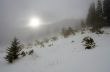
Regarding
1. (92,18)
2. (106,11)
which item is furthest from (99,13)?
(92,18)

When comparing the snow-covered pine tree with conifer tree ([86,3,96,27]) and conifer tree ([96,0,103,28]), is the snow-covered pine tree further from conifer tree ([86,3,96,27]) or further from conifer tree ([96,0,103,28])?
conifer tree ([86,3,96,27])

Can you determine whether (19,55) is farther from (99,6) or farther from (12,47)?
(99,6)

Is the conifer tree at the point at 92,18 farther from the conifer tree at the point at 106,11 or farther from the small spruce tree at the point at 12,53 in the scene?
the small spruce tree at the point at 12,53

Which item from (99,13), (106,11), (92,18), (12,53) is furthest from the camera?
(92,18)

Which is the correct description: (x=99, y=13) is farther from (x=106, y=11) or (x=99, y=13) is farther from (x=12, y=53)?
(x=12, y=53)

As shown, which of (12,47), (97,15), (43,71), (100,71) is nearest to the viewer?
(100,71)

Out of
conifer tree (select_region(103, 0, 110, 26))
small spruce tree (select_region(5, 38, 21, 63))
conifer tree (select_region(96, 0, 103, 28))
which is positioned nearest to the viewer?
small spruce tree (select_region(5, 38, 21, 63))

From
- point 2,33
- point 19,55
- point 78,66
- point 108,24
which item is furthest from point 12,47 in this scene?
point 2,33

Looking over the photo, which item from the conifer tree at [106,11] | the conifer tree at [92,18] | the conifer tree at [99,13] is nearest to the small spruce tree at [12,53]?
the conifer tree at [92,18]

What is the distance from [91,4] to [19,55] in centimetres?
4093

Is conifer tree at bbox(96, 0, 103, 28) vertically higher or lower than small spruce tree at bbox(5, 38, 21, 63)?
higher

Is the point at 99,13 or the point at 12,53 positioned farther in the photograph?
the point at 99,13

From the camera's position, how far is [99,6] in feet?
105

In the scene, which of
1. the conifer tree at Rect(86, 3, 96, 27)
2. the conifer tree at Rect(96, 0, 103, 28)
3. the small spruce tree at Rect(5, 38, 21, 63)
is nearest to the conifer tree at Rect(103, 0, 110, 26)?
the conifer tree at Rect(96, 0, 103, 28)
